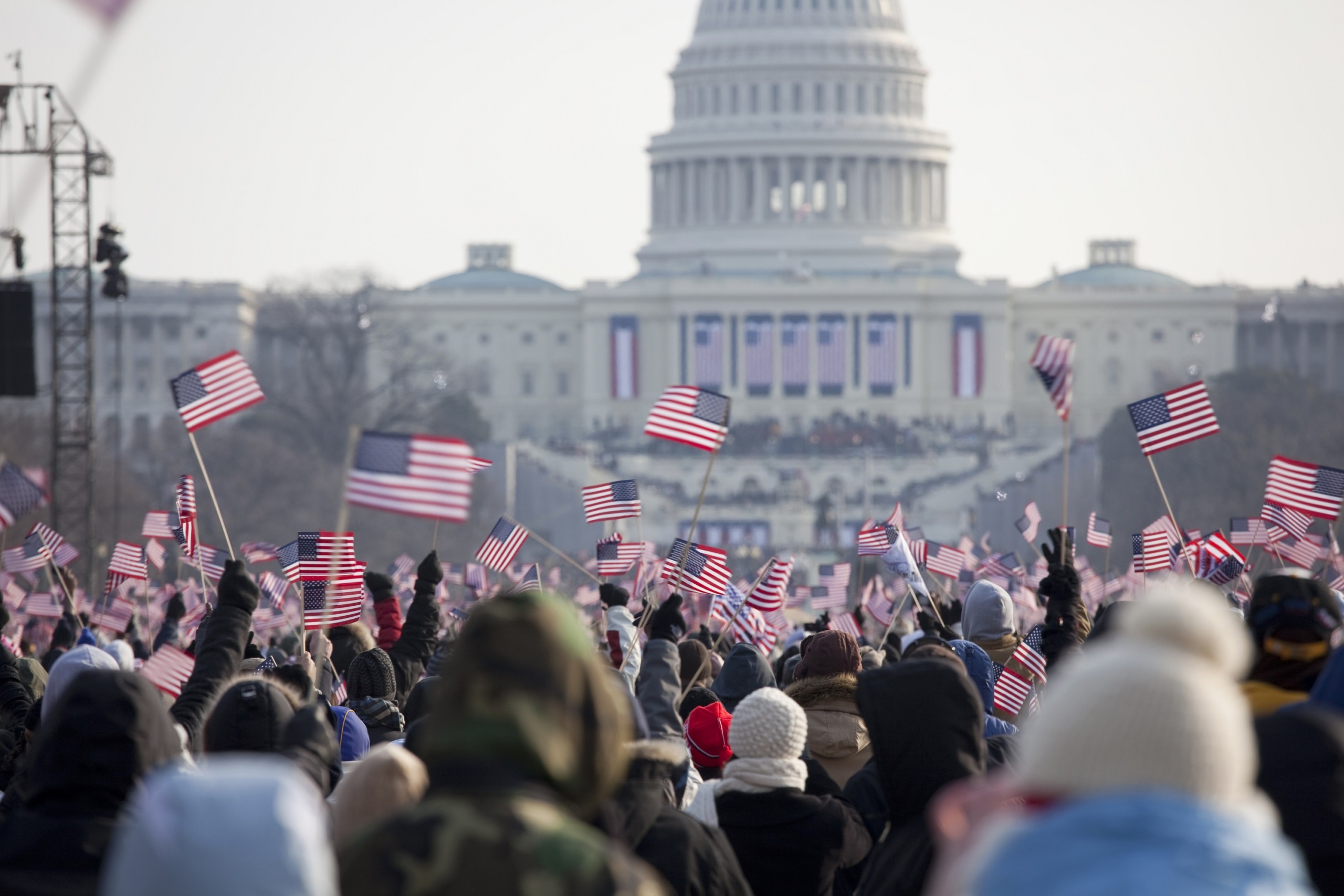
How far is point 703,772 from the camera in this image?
8.79m

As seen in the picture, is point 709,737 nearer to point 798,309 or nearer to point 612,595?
point 612,595

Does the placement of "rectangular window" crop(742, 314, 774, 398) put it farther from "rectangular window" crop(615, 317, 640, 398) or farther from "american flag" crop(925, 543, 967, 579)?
"american flag" crop(925, 543, 967, 579)

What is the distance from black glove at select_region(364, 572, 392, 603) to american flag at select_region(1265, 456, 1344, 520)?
10.3 metres

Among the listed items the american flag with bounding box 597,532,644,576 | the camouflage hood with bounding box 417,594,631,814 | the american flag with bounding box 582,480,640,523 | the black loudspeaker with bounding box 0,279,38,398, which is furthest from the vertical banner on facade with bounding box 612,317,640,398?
the camouflage hood with bounding box 417,594,631,814

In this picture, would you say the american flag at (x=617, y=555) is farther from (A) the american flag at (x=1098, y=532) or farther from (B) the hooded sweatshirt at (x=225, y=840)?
(B) the hooded sweatshirt at (x=225, y=840)

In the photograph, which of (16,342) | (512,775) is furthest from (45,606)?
(512,775)

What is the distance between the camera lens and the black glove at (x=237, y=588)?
6855mm

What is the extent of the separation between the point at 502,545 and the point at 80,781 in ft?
54.4

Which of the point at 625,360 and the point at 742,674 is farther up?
the point at 625,360

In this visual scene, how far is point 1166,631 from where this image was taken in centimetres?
368

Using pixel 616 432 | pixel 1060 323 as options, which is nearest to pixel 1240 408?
pixel 616 432

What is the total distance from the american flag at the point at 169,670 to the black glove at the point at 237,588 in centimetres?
345

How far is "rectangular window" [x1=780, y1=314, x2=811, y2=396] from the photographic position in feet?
377

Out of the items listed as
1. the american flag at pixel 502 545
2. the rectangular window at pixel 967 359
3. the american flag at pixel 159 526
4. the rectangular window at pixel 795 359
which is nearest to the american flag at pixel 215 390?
the american flag at pixel 502 545
